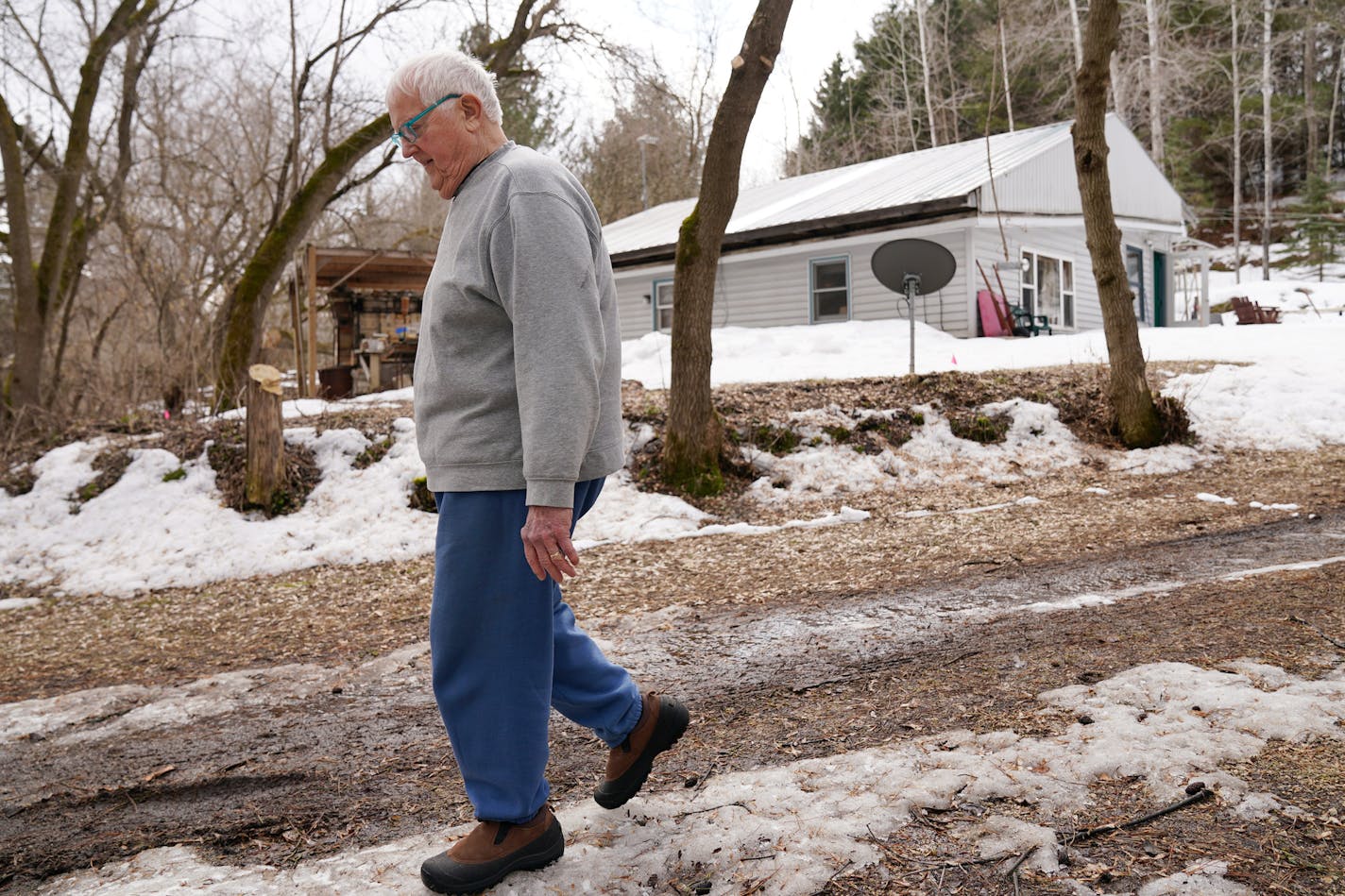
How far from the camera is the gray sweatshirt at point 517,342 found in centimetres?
210

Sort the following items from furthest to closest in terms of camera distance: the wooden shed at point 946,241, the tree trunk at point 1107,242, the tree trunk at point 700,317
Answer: the wooden shed at point 946,241
the tree trunk at point 1107,242
the tree trunk at point 700,317

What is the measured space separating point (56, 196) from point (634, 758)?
465 inches

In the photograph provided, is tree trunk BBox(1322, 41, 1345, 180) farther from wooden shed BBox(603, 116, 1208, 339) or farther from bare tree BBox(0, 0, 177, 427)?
bare tree BBox(0, 0, 177, 427)

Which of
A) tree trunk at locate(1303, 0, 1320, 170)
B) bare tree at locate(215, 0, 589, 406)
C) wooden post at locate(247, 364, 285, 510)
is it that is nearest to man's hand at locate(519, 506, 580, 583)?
wooden post at locate(247, 364, 285, 510)

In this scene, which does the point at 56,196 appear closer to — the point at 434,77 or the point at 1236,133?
the point at 434,77

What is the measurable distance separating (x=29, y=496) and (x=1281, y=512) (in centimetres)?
984

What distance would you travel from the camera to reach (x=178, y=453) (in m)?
8.72

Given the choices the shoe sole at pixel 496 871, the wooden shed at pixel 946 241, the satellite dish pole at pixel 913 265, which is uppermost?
the wooden shed at pixel 946 241

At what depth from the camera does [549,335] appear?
211 cm

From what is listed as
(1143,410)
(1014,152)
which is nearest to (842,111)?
(1014,152)

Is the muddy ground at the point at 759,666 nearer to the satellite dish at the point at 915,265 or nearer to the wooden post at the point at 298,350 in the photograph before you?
the satellite dish at the point at 915,265

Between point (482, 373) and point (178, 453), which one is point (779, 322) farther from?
point (482, 373)

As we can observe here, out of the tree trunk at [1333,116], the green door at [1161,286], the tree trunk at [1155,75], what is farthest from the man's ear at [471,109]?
the tree trunk at [1333,116]

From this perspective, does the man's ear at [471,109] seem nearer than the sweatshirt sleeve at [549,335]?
No
